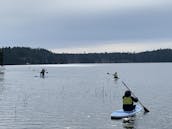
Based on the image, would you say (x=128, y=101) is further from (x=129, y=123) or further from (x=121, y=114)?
(x=129, y=123)

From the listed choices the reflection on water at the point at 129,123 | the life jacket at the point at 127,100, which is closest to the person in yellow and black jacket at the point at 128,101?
the life jacket at the point at 127,100

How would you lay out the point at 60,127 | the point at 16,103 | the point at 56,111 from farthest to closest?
the point at 16,103, the point at 56,111, the point at 60,127

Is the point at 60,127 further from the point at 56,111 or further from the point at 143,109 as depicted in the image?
the point at 143,109

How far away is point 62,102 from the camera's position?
158 ft

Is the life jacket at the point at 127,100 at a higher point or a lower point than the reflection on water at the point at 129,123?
higher

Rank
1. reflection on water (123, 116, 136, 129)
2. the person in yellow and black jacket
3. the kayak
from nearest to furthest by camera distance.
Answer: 1. reflection on water (123, 116, 136, 129)
2. the kayak
3. the person in yellow and black jacket

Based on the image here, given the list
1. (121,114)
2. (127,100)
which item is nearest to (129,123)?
(121,114)

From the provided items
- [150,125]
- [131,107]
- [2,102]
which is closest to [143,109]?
[131,107]

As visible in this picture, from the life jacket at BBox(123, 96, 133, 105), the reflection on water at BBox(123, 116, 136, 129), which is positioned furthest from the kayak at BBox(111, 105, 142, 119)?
the life jacket at BBox(123, 96, 133, 105)

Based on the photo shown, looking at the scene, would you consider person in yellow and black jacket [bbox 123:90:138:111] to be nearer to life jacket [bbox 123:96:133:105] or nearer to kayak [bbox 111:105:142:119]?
life jacket [bbox 123:96:133:105]

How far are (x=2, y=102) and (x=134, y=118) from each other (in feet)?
59.1

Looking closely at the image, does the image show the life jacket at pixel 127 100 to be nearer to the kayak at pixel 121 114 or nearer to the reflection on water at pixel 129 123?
the kayak at pixel 121 114

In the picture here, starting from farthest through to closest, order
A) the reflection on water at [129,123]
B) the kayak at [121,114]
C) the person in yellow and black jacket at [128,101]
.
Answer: the person in yellow and black jacket at [128,101]
the kayak at [121,114]
the reflection on water at [129,123]

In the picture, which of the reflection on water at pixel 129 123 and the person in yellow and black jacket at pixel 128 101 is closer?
the reflection on water at pixel 129 123
